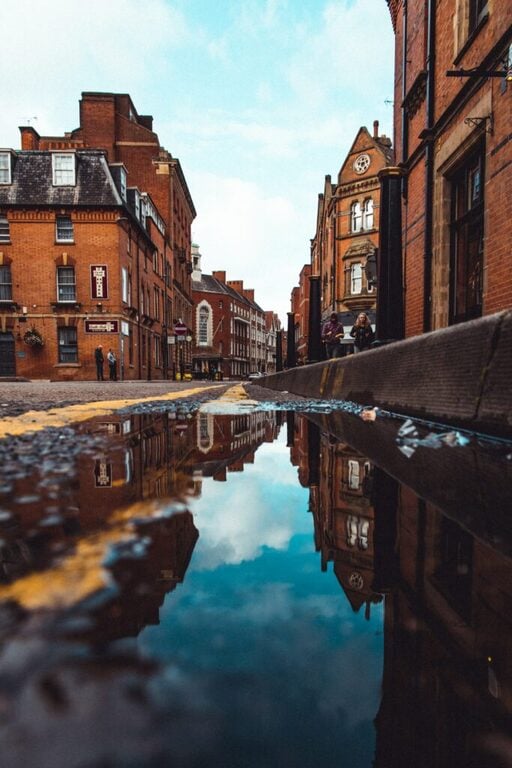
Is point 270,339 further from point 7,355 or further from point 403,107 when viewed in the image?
point 403,107

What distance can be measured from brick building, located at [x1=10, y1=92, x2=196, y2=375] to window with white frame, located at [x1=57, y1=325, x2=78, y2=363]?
513 cm

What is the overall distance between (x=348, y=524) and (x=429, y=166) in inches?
351

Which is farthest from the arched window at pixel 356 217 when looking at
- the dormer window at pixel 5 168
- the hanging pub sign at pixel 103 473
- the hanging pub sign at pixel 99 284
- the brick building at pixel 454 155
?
the hanging pub sign at pixel 103 473

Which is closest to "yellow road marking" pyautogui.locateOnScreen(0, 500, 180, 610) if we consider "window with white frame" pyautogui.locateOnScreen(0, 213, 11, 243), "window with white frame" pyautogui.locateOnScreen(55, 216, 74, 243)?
"window with white frame" pyautogui.locateOnScreen(55, 216, 74, 243)

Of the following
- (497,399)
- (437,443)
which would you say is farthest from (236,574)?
(497,399)

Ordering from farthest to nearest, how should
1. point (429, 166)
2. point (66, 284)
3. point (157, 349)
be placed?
point (157, 349)
point (66, 284)
point (429, 166)

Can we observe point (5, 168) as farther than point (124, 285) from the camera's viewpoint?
No

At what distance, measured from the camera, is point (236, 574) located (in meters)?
0.67

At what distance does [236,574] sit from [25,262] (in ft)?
86.8

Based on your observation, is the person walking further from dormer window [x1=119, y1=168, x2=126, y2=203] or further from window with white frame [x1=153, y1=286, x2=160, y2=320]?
window with white frame [x1=153, y1=286, x2=160, y2=320]

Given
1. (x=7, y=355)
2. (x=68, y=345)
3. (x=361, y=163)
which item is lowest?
(x=7, y=355)

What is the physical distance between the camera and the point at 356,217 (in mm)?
28906

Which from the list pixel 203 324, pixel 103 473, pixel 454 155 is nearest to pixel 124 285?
pixel 454 155

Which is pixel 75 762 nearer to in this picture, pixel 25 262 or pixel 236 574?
pixel 236 574
